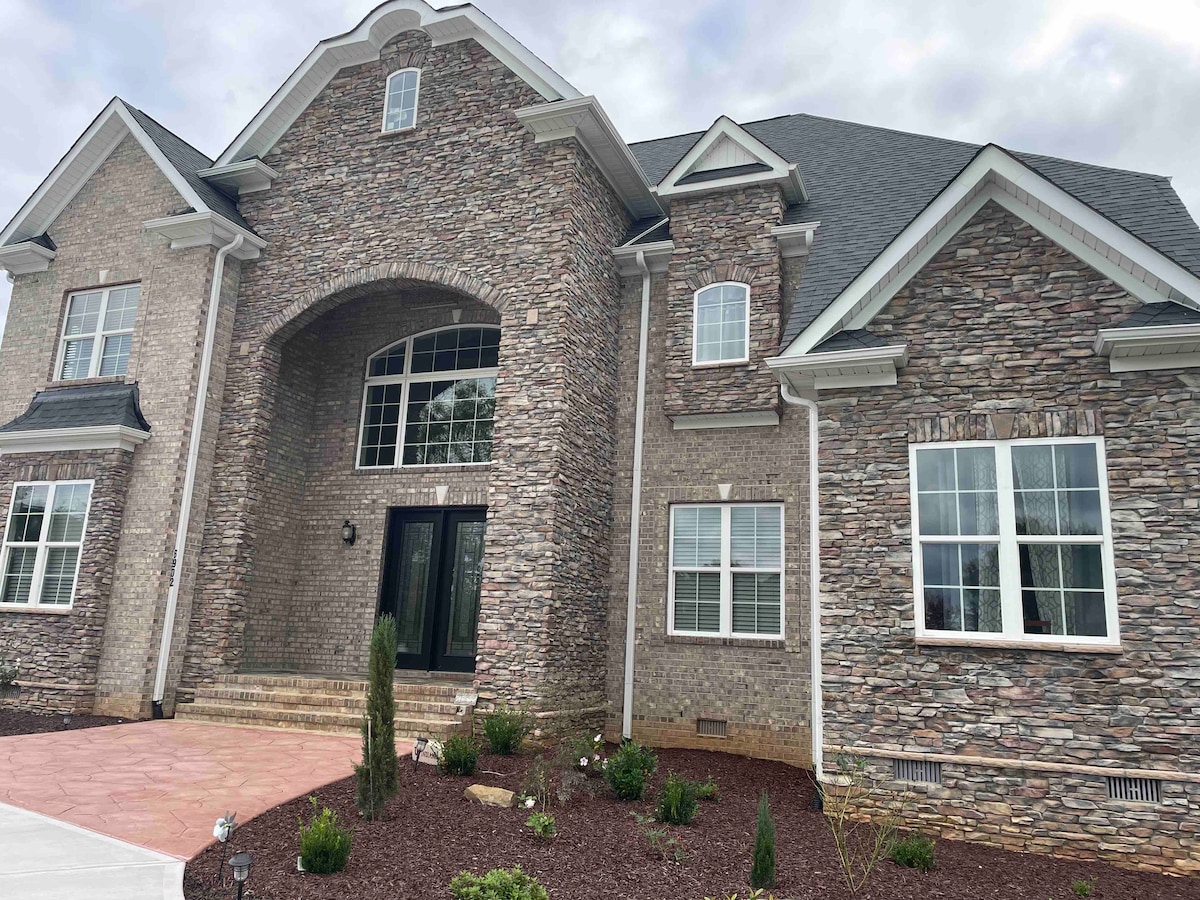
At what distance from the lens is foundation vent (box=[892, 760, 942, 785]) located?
7.51 metres

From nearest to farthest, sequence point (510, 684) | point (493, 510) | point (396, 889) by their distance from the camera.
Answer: point (396, 889), point (510, 684), point (493, 510)

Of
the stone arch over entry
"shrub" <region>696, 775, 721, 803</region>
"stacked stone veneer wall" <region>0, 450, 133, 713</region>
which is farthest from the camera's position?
the stone arch over entry

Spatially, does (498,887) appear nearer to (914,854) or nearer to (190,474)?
(914,854)

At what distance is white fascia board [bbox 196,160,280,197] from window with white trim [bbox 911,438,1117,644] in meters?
11.0

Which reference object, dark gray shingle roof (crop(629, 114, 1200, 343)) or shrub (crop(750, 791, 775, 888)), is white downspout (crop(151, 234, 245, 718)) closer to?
dark gray shingle roof (crop(629, 114, 1200, 343))

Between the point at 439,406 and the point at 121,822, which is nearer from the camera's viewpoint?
the point at 121,822

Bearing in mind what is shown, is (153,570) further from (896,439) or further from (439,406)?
(896,439)

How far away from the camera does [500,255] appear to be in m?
11.9

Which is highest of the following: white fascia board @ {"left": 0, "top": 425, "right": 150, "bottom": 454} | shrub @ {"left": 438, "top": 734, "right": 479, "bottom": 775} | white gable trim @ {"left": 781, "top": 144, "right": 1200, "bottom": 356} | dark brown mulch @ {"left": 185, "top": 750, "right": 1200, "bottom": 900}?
white gable trim @ {"left": 781, "top": 144, "right": 1200, "bottom": 356}

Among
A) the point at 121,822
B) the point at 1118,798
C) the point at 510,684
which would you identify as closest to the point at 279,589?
the point at 510,684

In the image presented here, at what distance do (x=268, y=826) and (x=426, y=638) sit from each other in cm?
666

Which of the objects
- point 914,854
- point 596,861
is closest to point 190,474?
point 596,861

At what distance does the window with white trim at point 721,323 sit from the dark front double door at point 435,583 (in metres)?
4.36

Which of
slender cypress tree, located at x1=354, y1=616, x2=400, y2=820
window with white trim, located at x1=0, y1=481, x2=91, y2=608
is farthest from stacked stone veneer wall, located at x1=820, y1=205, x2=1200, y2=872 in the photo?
window with white trim, located at x1=0, y1=481, x2=91, y2=608
